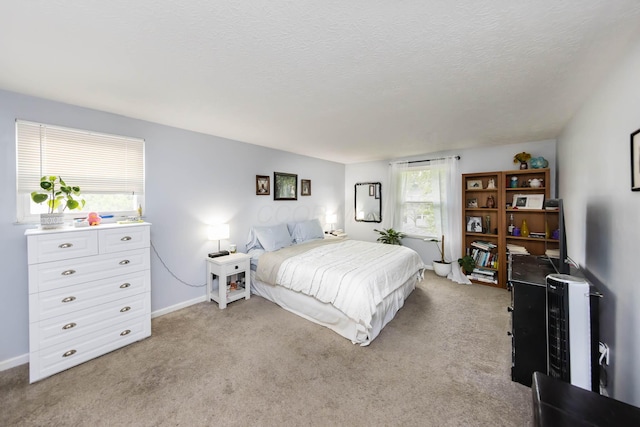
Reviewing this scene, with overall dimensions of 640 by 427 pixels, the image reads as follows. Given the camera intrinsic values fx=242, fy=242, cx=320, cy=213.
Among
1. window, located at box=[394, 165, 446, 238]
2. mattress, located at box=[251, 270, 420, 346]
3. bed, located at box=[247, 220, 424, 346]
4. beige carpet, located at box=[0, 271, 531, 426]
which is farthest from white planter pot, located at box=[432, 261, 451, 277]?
beige carpet, located at box=[0, 271, 531, 426]

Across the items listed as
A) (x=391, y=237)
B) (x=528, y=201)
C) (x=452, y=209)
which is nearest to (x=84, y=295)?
(x=391, y=237)

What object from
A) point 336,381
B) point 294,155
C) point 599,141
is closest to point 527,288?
point 599,141

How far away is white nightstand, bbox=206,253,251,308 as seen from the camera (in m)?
3.14

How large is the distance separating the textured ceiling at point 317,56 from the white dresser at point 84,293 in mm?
1290

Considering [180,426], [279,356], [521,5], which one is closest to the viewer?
[521,5]

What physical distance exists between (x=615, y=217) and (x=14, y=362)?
479 cm

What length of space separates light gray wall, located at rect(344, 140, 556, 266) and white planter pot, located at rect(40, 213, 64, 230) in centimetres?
494

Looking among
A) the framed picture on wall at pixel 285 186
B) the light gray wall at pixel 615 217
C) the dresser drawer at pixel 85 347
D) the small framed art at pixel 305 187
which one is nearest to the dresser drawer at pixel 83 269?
the dresser drawer at pixel 85 347

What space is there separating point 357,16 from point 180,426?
102 inches

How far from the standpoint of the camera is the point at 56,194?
2.23 m

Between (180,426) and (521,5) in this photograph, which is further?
(180,426)

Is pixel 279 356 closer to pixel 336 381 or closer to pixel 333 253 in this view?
pixel 336 381

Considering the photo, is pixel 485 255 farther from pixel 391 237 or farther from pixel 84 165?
pixel 84 165

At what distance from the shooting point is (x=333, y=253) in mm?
3488
